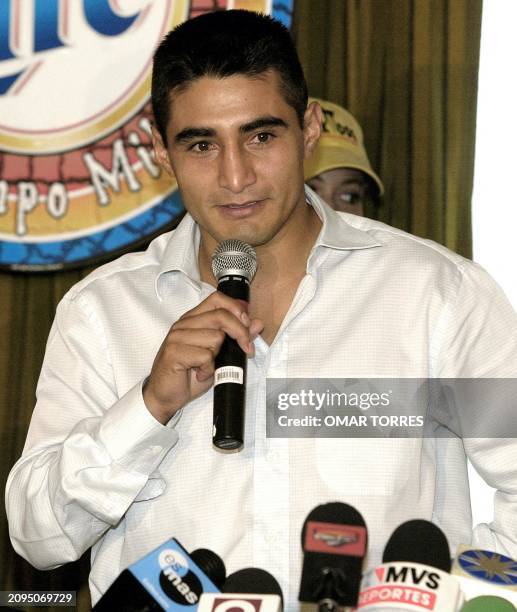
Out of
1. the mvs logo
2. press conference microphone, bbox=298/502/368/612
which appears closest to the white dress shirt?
press conference microphone, bbox=298/502/368/612

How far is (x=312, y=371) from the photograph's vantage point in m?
1.95

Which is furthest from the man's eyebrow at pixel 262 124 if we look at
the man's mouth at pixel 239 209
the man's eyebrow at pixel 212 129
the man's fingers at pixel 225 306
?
the man's fingers at pixel 225 306

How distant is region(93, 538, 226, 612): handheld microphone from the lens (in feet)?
3.82

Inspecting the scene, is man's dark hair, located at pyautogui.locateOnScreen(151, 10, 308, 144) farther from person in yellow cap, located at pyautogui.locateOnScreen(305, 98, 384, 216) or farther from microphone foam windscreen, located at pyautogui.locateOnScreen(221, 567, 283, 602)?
microphone foam windscreen, located at pyautogui.locateOnScreen(221, 567, 283, 602)

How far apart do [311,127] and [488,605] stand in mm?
1333

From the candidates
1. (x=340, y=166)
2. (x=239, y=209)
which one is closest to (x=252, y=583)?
(x=239, y=209)

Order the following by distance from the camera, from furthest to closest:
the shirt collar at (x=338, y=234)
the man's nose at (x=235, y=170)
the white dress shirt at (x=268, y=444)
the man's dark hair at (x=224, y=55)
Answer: the shirt collar at (x=338, y=234) < the man's dark hair at (x=224, y=55) < the man's nose at (x=235, y=170) < the white dress shirt at (x=268, y=444)

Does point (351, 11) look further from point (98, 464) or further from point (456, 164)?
point (98, 464)

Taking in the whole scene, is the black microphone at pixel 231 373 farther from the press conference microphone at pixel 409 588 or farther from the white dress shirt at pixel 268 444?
the press conference microphone at pixel 409 588

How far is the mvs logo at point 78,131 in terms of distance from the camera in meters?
3.26

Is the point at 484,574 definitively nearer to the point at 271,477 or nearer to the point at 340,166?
the point at 271,477

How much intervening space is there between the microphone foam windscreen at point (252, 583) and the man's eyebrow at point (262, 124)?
3.20 feet

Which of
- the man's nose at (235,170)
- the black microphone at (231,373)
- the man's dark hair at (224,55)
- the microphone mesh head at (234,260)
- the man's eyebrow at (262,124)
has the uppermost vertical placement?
the man's dark hair at (224,55)

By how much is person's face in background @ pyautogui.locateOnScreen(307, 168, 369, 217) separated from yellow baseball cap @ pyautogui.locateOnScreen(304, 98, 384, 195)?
0.12 feet
